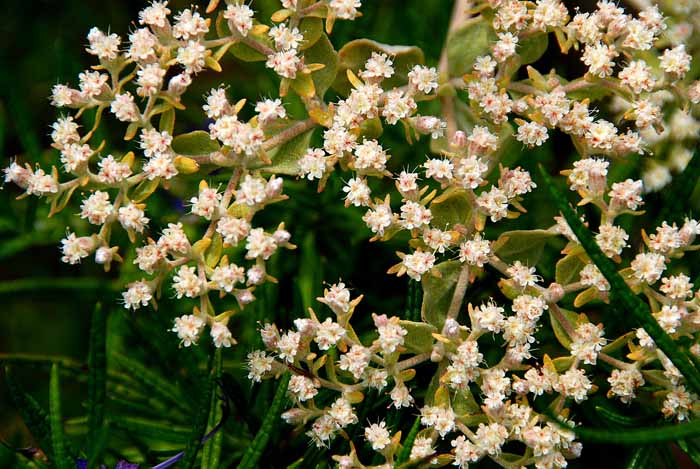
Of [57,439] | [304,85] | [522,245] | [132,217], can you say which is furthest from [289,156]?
[57,439]

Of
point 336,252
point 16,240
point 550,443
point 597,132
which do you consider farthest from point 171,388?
point 597,132

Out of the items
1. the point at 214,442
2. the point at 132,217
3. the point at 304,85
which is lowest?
the point at 214,442

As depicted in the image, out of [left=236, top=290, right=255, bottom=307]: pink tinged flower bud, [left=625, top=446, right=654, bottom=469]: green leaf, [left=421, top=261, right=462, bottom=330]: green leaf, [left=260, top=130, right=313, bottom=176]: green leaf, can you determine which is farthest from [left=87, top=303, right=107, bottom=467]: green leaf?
[left=625, top=446, right=654, bottom=469]: green leaf

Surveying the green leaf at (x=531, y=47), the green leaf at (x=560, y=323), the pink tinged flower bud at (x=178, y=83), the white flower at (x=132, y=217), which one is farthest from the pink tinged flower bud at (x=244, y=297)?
the green leaf at (x=531, y=47)

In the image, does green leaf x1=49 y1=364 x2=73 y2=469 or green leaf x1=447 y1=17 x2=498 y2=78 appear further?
green leaf x1=447 y1=17 x2=498 y2=78

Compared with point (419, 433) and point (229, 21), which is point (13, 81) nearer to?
point (229, 21)

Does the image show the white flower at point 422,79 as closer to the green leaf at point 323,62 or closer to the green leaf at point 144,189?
the green leaf at point 323,62

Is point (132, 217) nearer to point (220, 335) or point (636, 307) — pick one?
point (220, 335)

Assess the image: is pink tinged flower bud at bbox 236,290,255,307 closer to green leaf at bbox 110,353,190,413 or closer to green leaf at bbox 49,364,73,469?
green leaf at bbox 49,364,73,469
